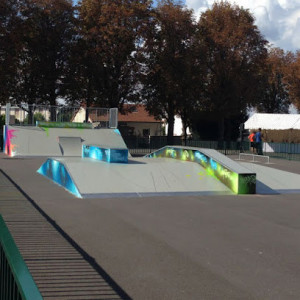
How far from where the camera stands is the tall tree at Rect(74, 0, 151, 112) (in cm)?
3894

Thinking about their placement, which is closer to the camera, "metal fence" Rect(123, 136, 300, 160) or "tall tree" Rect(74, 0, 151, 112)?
"metal fence" Rect(123, 136, 300, 160)

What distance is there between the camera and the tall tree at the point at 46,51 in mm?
39312

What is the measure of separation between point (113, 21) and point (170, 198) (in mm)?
31086

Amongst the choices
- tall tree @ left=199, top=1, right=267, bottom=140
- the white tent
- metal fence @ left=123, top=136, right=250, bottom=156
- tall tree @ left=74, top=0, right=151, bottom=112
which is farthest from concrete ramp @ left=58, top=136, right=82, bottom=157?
the white tent

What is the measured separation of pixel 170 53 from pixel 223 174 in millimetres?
31197

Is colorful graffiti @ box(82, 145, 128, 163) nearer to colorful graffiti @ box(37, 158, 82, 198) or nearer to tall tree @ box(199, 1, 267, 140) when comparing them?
colorful graffiti @ box(37, 158, 82, 198)

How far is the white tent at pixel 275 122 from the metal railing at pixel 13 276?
42.1m

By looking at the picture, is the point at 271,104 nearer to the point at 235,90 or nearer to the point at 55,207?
the point at 235,90

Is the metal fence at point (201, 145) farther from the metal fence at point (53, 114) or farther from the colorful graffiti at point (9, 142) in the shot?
the colorful graffiti at point (9, 142)

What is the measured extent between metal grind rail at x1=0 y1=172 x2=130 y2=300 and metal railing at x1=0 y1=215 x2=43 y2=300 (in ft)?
0.46

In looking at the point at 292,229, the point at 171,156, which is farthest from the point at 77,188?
the point at 171,156

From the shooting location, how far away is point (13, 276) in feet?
7.87

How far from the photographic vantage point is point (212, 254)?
6.03m

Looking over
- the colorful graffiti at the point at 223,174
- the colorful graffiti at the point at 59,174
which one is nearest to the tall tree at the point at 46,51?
the colorful graffiti at the point at 59,174
